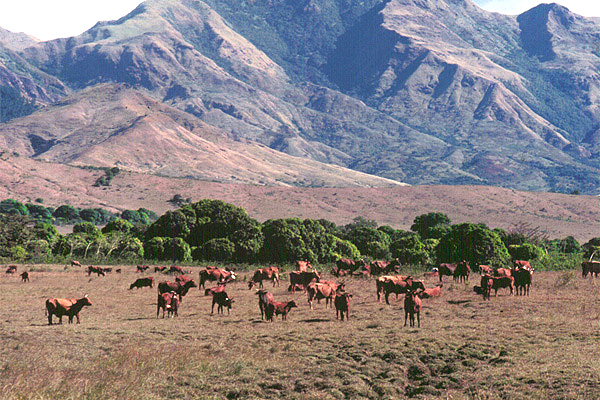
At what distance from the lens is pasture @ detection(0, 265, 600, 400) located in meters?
18.3

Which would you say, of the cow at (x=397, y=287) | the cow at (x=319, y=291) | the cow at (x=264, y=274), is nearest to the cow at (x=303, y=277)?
the cow at (x=264, y=274)

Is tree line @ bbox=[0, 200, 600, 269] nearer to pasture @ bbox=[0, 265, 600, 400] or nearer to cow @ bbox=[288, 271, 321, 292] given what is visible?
cow @ bbox=[288, 271, 321, 292]

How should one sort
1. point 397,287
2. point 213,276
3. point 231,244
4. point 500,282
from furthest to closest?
point 231,244, point 213,276, point 500,282, point 397,287

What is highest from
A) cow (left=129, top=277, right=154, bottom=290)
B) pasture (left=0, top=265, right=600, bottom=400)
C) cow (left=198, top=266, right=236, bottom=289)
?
cow (left=198, top=266, right=236, bottom=289)

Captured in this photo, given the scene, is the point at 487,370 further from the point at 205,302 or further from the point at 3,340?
the point at 205,302

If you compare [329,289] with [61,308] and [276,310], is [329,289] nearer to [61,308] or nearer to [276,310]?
[276,310]

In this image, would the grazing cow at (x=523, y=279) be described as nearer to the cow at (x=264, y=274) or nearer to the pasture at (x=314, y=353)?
the pasture at (x=314, y=353)

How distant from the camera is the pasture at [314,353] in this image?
60.0 ft

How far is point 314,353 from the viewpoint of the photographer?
2248cm

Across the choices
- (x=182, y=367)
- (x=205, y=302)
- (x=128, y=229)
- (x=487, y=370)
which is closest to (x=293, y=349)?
(x=182, y=367)

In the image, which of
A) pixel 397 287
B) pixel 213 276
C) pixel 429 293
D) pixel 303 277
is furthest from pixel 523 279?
pixel 213 276

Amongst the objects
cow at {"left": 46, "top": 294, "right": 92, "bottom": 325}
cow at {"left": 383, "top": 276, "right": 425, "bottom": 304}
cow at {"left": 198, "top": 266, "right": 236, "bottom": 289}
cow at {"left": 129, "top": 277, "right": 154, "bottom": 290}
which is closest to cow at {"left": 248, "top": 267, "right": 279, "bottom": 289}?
cow at {"left": 198, "top": 266, "right": 236, "bottom": 289}

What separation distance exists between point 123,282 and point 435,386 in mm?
39161

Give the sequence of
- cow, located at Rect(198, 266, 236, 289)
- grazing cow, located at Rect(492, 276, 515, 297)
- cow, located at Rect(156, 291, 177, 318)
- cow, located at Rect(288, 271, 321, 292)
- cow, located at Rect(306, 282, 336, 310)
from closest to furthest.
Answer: cow, located at Rect(156, 291, 177, 318) < cow, located at Rect(306, 282, 336, 310) < grazing cow, located at Rect(492, 276, 515, 297) < cow, located at Rect(288, 271, 321, 292) < cow, located at Rect(198, 266, 236, 289)
